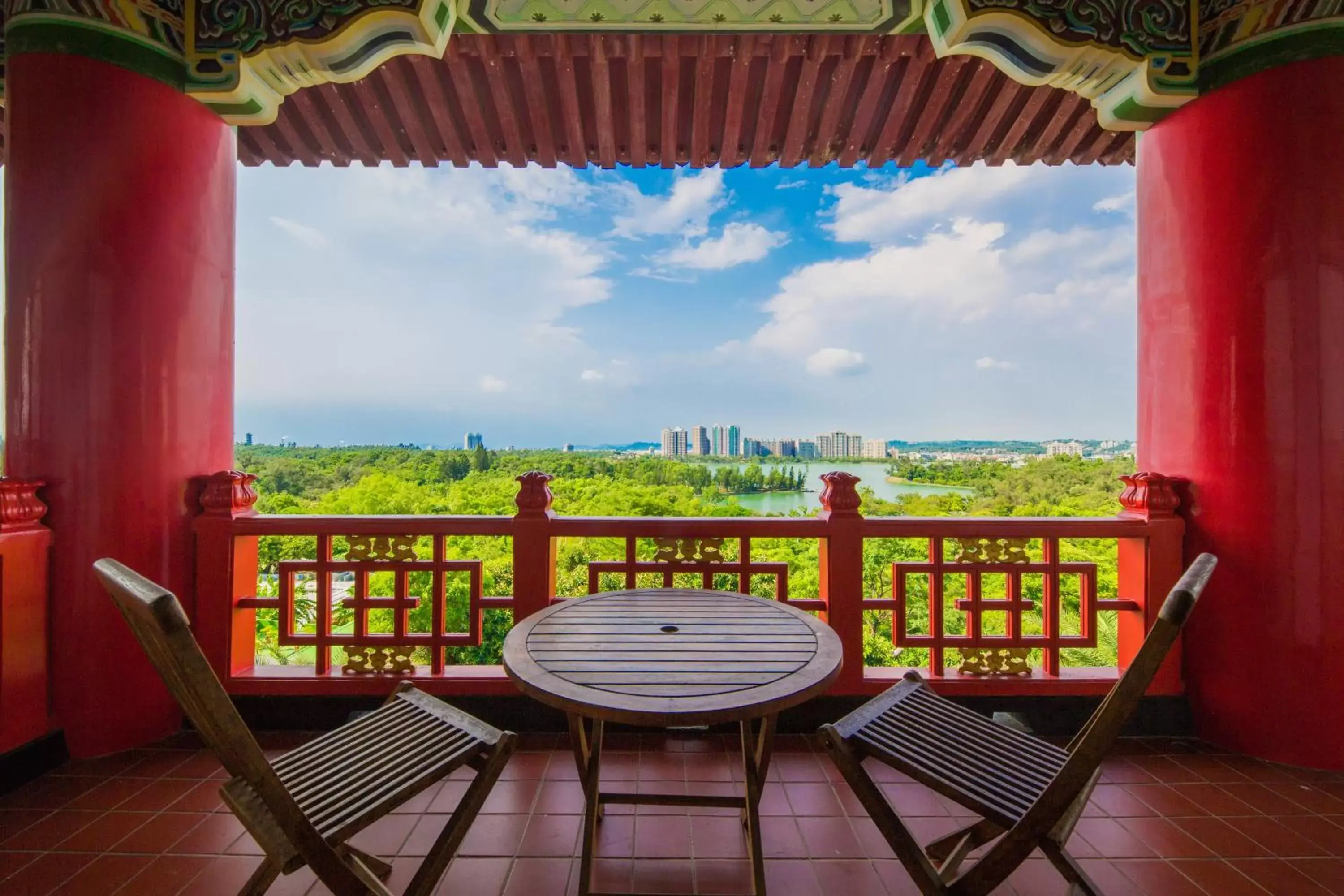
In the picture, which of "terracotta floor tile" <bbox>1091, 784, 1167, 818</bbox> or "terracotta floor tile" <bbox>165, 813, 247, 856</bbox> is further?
"terracotta floor tile" <bbox>1091, 784, 1167, 818</bbox>

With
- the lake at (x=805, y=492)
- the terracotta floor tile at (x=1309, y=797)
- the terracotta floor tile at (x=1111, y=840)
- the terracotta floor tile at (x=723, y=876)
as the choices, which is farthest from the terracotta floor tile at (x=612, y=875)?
the lake at (x=805, y=492)

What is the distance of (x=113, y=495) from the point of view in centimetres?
261

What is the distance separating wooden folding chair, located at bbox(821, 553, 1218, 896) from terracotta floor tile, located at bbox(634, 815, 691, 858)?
78 cm

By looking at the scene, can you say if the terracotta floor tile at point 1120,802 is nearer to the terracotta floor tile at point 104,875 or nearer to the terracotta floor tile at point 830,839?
the terracotta floor tile at point 830,839

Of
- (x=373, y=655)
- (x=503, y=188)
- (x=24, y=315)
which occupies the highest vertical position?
(x=503, y=188)

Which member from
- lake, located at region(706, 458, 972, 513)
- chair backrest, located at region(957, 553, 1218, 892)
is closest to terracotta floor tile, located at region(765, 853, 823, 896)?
chair backrest, located at region(957, 553, 1218, 892)

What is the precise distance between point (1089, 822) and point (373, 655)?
123 inches

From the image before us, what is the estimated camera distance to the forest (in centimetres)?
1178

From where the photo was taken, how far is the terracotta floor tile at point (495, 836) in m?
2.02

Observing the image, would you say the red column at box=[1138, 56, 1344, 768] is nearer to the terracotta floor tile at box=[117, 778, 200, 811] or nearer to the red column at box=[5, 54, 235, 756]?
the terracotta floor tile at box=[117, 778, 200, 811]

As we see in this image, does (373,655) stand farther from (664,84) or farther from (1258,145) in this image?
(1258,145)

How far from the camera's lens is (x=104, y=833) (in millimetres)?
2088

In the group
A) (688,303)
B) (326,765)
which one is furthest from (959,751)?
(688,303)

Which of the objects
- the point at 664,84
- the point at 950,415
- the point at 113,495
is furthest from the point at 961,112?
the point at 950,415
